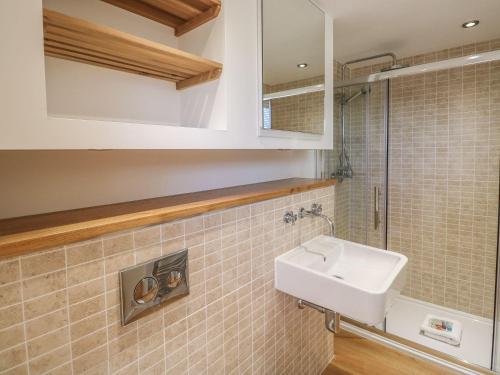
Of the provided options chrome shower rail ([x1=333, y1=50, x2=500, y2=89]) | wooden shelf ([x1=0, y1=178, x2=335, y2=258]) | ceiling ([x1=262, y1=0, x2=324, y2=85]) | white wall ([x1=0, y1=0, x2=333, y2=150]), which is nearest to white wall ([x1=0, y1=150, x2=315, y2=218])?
wooden shelf ([x1=0, y1=178, x2=335, y2=258])

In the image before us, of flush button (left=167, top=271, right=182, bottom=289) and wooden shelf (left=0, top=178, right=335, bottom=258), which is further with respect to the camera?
flush button (left=167, top=271, right=182, bottom=289)

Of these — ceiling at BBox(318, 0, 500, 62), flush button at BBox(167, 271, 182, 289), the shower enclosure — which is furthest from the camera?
the shower enclosure

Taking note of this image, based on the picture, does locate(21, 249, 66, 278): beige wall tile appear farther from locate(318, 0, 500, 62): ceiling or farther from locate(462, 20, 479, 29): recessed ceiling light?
locate(462, 20, 479, 29): recessed ceiling light

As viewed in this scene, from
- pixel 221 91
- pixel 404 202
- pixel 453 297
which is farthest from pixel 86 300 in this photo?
pixel 453 297

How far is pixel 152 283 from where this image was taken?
33.5 inches

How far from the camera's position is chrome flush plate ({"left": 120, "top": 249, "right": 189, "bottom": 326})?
79 cm

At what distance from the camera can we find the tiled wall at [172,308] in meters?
0.63

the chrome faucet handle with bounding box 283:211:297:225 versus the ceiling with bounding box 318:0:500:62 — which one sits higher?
the ceiling with bounding box 318:0:500:62

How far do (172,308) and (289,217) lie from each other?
2.40ft

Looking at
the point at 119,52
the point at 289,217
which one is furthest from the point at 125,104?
the point at 289,217

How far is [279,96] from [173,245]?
92 centimetres

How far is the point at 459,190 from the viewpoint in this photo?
2.43 m

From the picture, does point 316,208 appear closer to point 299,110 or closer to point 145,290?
point 299,110

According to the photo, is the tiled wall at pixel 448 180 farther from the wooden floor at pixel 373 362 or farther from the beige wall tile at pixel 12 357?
the beige wall tile at pixel 12 357
